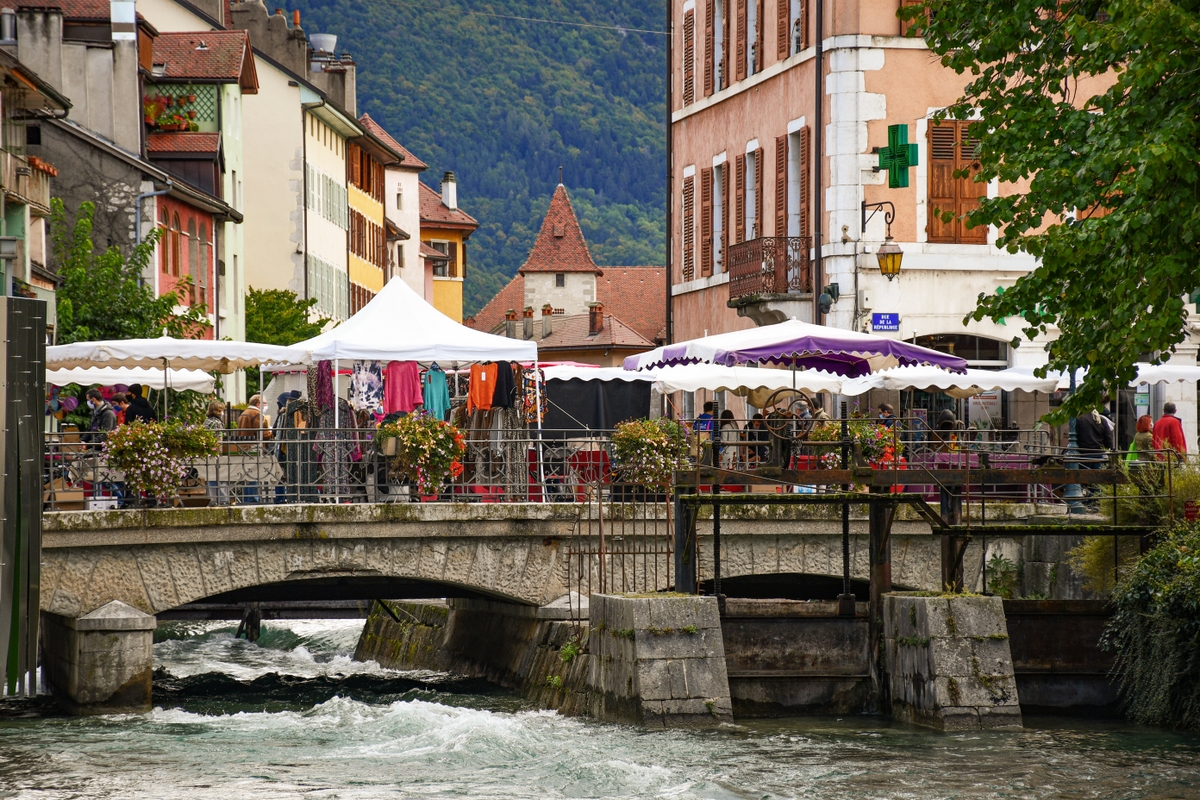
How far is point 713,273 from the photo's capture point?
112ft

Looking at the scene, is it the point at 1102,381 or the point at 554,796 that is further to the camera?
the point at 1102,381

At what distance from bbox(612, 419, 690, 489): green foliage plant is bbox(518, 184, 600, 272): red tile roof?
79.2 metres

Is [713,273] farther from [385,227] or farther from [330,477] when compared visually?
[385,227]

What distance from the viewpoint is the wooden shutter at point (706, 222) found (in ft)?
113

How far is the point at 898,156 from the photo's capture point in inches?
1086

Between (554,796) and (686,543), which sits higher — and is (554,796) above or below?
below

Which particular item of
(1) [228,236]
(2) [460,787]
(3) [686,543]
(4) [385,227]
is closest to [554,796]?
(2) [460,787]

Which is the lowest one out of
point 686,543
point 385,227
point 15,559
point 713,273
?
point 686,543

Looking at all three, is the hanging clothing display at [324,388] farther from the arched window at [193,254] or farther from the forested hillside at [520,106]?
the forested hillside at [520,106]

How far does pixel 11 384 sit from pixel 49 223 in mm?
32798

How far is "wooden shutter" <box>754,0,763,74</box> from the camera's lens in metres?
31.5

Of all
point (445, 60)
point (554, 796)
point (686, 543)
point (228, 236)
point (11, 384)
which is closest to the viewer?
point (11, 384)

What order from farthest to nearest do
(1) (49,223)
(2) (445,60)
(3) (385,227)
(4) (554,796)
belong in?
(2) (445,60) < (3) (385,227) < (1) (49,223) < (4) (554,796)

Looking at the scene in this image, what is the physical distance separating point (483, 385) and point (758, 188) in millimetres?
12506
